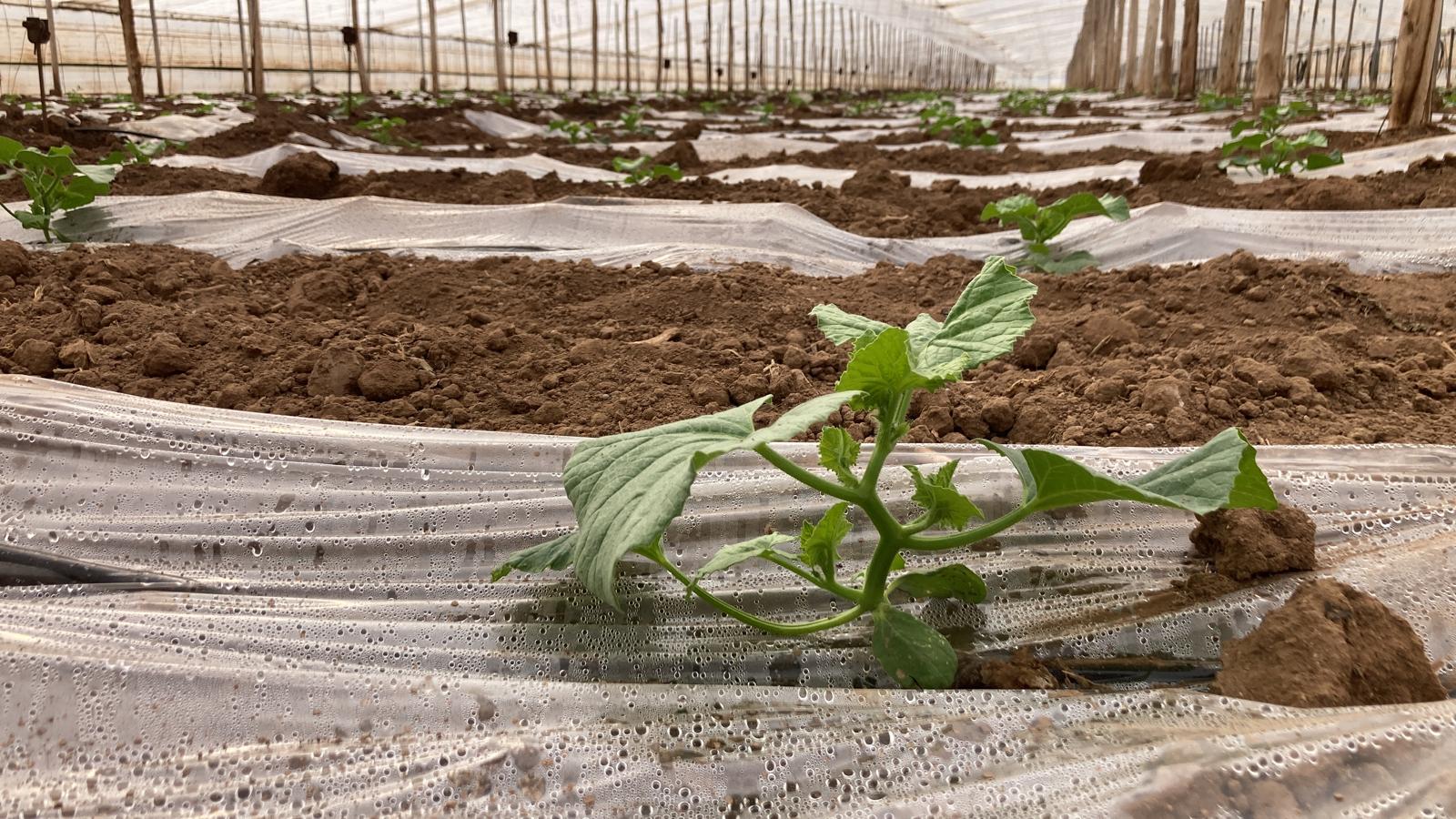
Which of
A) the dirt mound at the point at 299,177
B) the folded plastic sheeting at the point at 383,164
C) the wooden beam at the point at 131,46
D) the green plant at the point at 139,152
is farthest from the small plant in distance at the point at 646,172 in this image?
the wooden beam at the point at 131,46

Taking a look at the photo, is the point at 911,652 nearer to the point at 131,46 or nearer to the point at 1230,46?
the point at 131,46

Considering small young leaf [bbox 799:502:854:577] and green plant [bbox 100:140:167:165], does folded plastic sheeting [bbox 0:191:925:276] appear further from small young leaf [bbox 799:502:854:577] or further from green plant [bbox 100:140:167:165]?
small young leaf [bbox 799:502:854:577]

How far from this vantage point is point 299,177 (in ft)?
15.0

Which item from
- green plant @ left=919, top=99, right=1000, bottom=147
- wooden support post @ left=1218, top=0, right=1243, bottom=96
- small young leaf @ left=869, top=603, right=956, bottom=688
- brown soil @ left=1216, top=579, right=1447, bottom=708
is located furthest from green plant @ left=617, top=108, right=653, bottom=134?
brown soil @ left=1216, top=579, right=1447, bottom=708

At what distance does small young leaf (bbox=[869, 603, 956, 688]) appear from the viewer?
113cm

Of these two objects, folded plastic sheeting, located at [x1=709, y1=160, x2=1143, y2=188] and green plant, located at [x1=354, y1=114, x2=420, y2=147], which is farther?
green plant, located at [x1=354, y1=114, x2=420, y2=147]

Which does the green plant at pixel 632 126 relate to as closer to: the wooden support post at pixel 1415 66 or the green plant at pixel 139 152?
A: the green plant at pixel 139 152

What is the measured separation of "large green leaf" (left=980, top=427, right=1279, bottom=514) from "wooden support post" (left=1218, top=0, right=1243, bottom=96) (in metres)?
12.0

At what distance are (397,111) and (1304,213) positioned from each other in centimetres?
896

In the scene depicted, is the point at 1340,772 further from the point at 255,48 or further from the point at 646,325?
the point at 255,48

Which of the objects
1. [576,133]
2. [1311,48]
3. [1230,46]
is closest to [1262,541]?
[576,133]

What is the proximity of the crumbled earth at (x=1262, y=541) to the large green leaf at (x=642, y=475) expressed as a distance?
65cm

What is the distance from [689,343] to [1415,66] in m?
5.56

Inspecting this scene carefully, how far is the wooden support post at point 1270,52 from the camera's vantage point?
333 inches
